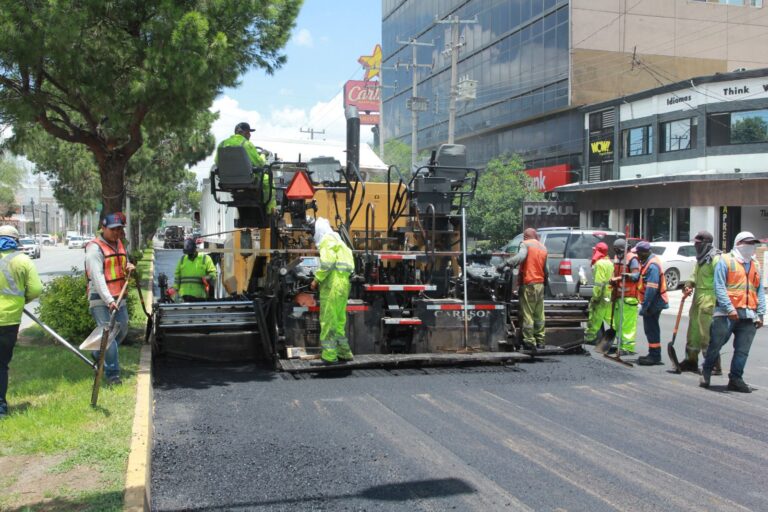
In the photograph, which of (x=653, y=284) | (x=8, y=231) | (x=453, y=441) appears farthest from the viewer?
(x=653, y=284)

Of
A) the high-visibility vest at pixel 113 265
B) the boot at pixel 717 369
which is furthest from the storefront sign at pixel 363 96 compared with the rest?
the high-visibility vest at pixel 113 265

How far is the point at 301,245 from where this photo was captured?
30.8 feet

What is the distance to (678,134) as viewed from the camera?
1146 inches

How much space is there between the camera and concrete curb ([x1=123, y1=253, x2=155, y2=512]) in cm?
409

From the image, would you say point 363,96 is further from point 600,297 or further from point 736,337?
point 736,337

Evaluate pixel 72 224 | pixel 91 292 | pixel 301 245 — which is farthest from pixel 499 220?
pixel 72 224

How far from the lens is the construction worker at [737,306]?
7.45 m

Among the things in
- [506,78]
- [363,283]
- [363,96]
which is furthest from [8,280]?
[363,96]

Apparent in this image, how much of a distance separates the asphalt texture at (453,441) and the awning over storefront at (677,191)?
20.9 meters

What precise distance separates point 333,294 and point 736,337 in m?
4.27

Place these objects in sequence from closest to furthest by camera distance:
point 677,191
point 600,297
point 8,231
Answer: point 8,231 < point 600,297 < point 677,191

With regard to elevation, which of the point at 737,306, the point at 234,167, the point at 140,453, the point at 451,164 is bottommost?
the point at 140,453

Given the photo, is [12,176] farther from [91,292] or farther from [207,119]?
[91,292]

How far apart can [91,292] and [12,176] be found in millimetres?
78413
